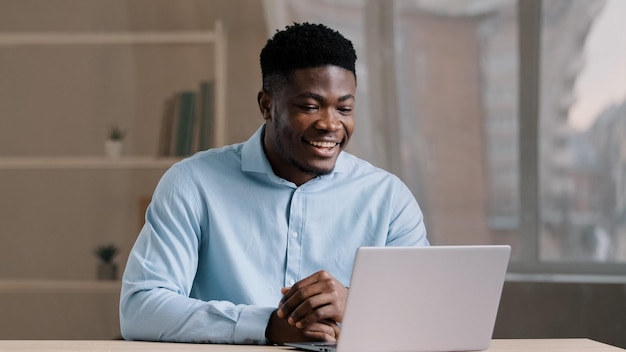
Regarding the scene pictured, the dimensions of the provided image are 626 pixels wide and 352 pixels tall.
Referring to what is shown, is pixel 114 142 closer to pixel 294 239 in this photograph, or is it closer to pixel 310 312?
pixel 294 239

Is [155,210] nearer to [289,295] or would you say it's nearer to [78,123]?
[289,295]

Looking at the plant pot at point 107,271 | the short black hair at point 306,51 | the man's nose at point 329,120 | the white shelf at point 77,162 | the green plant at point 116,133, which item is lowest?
the plant pot at point 107,271

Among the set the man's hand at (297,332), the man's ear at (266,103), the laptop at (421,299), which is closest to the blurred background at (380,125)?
the man's ear at (266,103)

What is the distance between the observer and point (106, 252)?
4.03m

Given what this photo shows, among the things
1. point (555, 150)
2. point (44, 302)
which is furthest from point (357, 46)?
point (44, 302)

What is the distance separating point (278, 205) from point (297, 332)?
1.59 ft

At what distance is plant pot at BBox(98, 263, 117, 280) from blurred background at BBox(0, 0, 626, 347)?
0.07 feet

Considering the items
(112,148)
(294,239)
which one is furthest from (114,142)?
(294,239)

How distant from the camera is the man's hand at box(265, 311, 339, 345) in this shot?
172 cm

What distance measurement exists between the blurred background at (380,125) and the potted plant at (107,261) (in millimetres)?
18

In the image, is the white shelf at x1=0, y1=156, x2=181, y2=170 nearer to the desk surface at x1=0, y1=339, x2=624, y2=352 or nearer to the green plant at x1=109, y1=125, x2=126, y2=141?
the green plant at x1=109, y1=125, x2=126, y2=141

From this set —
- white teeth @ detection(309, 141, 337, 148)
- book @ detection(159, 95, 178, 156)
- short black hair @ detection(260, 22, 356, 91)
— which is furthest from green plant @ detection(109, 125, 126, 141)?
white teeth @ detection(309, 141, 337, 148)

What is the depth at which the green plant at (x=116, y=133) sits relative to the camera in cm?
401

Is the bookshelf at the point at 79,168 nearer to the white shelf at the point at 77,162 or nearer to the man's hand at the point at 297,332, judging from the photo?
the white shelf at the point at 77,162
